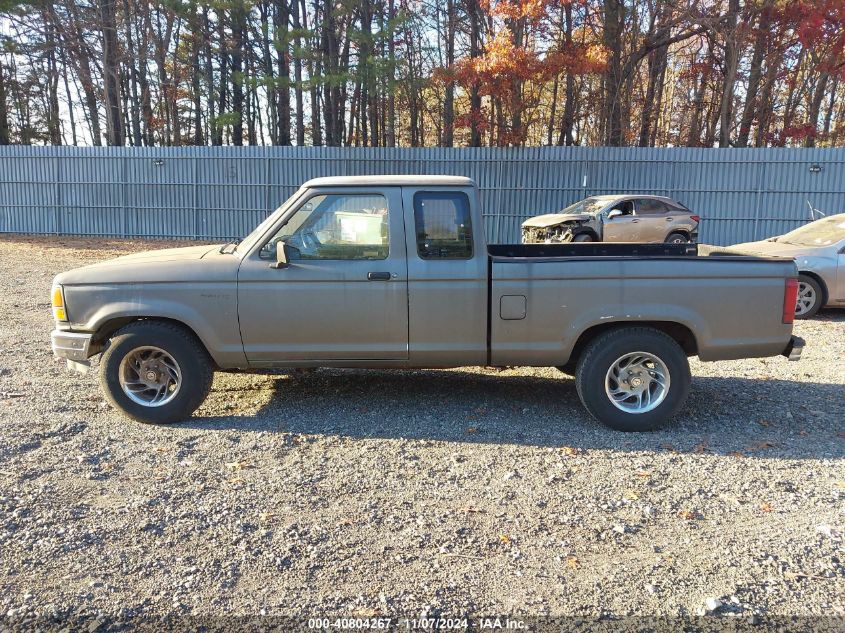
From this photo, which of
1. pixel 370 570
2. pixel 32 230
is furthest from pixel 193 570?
pixel 32 230

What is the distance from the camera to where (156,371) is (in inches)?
189

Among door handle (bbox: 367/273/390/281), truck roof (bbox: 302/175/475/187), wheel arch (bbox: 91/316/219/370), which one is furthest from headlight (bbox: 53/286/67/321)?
door handle (bbox: 367/273/390/281)

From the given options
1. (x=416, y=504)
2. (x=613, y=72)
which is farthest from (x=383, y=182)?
(x=613, y=72)

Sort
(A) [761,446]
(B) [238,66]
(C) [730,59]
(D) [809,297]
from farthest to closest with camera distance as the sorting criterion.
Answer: (B) [238,66] → (C) [730,59] → (D) [809,297] → (A) [761,446]

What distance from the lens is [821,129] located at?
93.0 ft

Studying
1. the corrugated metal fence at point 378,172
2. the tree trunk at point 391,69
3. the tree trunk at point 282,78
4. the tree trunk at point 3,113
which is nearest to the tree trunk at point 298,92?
the tree trunk at point 282,78

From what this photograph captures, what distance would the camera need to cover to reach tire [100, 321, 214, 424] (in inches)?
184

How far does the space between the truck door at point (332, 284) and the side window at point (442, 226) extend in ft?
0.52

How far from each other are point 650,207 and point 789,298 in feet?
38.3

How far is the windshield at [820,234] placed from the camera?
29.3ft

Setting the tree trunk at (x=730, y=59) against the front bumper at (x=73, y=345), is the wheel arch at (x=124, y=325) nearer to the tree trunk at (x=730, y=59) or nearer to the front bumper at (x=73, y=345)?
the front bumper at (x=73, y=345)

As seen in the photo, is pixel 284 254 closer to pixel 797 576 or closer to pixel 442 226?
pixel 442 226

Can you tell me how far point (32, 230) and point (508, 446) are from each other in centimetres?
2200

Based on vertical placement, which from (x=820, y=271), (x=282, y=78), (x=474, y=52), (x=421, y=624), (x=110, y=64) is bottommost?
(x=421, y=624)
